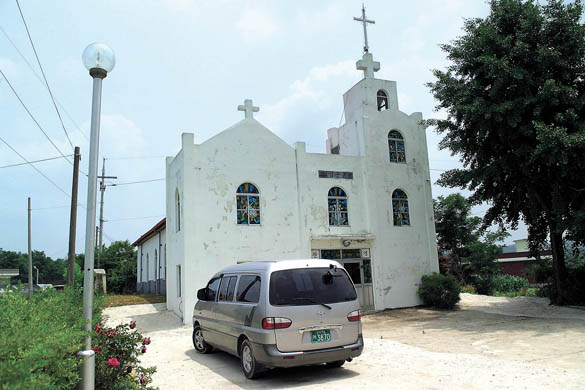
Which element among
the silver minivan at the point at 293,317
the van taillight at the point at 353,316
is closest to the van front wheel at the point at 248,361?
the silver minivan at the point at 293,317

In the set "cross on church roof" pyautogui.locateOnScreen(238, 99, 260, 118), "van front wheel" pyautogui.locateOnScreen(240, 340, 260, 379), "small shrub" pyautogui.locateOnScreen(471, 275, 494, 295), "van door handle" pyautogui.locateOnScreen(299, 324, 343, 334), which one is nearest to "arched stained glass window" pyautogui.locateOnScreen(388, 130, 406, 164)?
"cross on church roof" pyautogui.locateOnScreen(238, 99, 260, 118)

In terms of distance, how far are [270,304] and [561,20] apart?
47.9ft

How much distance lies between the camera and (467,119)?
15742 millimetres

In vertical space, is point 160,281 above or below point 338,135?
below

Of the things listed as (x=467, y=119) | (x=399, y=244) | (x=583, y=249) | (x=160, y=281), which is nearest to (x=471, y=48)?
(x=467, y=119)

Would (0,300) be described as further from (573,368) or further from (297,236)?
(297,236)

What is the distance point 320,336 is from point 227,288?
7.76 ft

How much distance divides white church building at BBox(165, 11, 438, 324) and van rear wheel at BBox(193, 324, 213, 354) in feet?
18.6

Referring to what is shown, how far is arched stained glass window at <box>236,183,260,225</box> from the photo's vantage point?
16922 millimetres

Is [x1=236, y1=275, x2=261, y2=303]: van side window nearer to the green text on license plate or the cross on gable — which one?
the green text on license plate

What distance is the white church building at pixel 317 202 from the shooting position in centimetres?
1636

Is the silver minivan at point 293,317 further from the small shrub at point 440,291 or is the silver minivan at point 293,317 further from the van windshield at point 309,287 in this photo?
the small shrub at point 440,291

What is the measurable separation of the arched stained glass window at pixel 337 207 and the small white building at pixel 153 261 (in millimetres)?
8869

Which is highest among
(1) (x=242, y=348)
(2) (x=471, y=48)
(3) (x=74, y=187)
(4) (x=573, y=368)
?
(2) (x=471, y=48)
